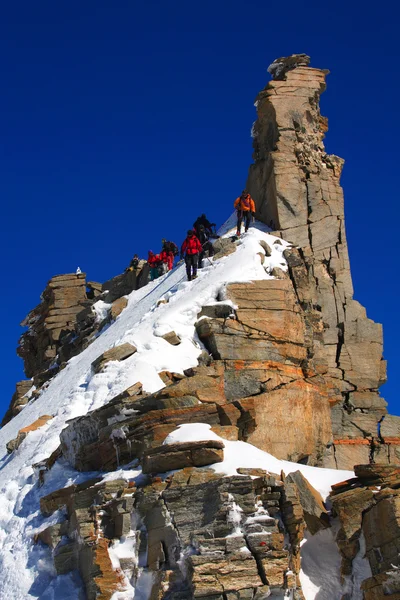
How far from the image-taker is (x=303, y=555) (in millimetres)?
17281

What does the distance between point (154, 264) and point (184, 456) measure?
62.1 feet

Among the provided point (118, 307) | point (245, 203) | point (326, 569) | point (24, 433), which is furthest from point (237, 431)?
point (118, 307)

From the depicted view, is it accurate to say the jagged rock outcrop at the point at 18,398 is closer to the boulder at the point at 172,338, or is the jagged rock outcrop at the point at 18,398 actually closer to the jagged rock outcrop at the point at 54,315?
the jagged rock outcrop at the point at 54,315

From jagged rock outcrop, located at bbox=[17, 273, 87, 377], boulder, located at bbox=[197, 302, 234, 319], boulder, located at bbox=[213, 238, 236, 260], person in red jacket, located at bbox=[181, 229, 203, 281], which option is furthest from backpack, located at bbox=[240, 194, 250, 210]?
jagged rock outcrop, located at bbox=[17, 273, 87, 377]

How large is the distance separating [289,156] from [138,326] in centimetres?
967

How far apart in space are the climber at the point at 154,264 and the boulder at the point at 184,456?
18.4m

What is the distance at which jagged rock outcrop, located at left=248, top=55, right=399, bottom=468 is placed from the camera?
2689 centimetres

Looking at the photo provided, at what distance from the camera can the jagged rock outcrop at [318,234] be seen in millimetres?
26891

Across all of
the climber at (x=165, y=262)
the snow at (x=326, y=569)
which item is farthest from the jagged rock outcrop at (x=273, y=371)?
the climber at (x=165, y=262)

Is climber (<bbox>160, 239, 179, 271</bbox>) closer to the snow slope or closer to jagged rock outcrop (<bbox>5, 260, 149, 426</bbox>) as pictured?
jagged rock outcrop (<bbox>5, 260, 149, 426</bbox>)

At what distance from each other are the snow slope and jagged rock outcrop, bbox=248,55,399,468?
129cm

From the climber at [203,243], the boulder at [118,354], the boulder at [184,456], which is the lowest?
the boulder at [184,456]

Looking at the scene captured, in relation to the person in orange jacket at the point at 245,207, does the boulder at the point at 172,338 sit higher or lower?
lower

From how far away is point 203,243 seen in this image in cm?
3148
